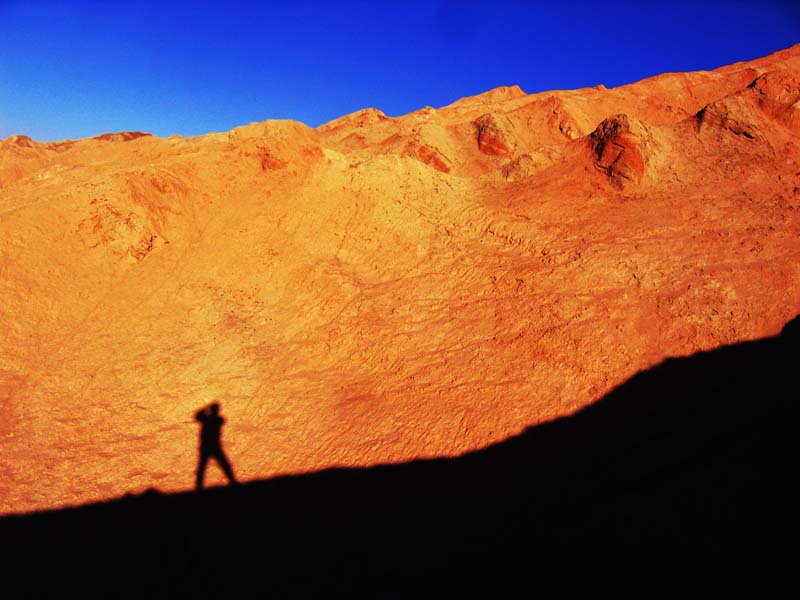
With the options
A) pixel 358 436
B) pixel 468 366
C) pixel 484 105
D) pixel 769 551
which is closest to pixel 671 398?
pixel 468 366

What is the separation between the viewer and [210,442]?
21.8 feet

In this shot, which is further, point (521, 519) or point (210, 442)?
point (210, 442)

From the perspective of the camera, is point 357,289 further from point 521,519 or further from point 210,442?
point 521,519

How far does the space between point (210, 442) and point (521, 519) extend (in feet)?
16.9

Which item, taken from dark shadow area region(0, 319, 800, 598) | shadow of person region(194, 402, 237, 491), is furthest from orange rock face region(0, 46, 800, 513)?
dark shadow area region(0, 319, 800, 598)

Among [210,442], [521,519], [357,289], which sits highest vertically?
[357,289]

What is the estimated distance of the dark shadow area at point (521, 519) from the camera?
269 centimetres

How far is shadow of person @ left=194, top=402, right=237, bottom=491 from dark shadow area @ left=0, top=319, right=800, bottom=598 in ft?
1.28

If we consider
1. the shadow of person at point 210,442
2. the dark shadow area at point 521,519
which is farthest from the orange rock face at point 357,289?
the dark shadow area at point 521,519

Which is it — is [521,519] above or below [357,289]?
below

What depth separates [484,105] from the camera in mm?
26547

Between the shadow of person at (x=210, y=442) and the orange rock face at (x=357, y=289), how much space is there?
17 centimetres

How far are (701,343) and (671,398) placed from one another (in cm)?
128

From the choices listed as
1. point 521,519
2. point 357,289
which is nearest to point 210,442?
point 357,289
